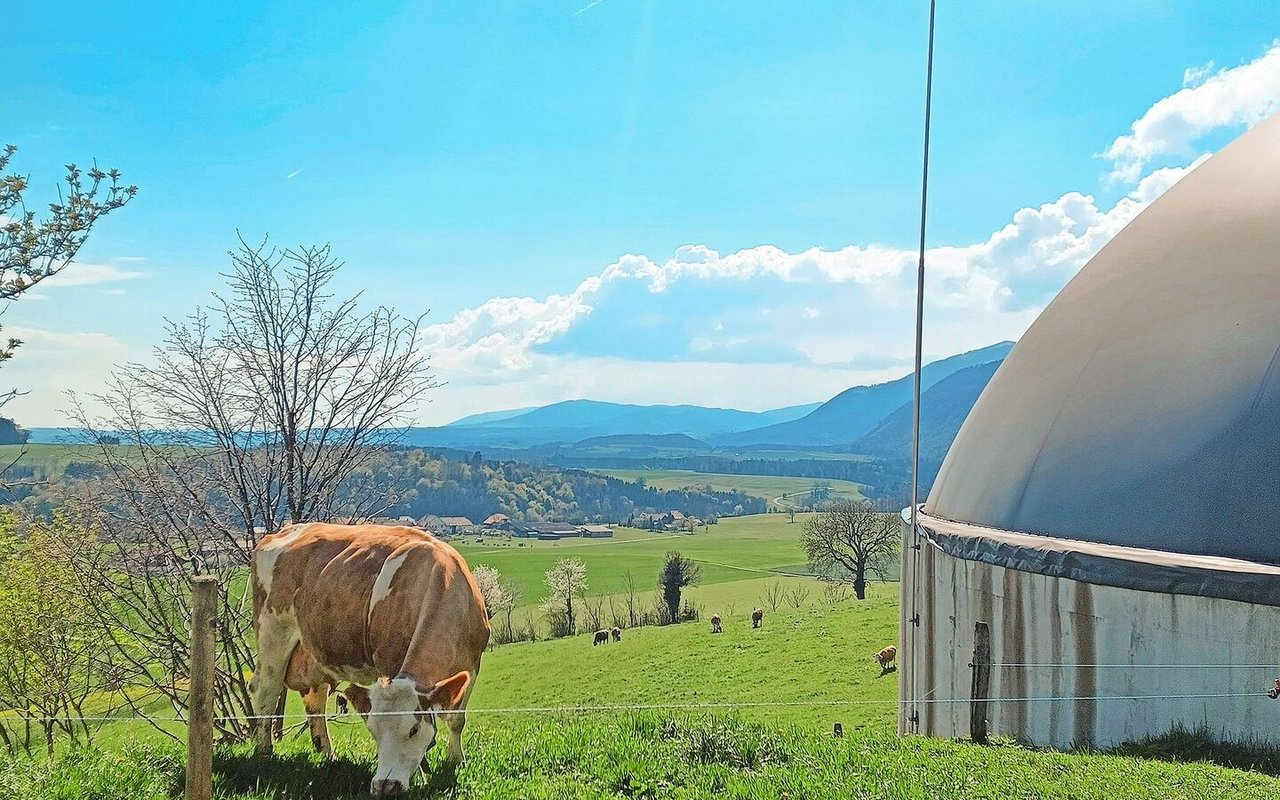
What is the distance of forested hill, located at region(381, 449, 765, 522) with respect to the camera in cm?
11692

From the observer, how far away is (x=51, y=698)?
64.1ft

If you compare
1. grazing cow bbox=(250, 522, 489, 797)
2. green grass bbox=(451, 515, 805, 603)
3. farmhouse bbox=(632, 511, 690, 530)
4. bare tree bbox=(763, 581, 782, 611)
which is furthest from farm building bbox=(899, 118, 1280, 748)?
farmhouse bbox=(632, 511, 690, 530)

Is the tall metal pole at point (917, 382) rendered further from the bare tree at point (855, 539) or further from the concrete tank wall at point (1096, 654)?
the bare tree at point (855, 539)

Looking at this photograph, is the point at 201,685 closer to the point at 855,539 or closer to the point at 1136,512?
the point at 1136,512

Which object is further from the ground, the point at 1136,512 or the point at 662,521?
the point at 1136,512

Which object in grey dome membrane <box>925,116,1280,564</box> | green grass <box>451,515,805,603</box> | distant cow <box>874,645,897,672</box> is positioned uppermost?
grey dome membrane <box>925,116,1280,564</box>

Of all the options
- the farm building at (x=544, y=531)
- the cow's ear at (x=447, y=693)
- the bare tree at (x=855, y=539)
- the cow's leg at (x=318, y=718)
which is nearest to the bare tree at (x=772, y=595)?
the bare tree at (x=855, y=539)

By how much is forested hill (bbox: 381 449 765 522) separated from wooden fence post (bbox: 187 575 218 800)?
2864 inches

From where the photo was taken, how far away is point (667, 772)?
6773 millimetres

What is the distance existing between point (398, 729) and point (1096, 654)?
22.3ft

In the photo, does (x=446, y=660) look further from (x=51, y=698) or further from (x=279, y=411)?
(x=51, y=698)

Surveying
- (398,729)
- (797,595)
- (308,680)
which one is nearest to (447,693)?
(398,729)

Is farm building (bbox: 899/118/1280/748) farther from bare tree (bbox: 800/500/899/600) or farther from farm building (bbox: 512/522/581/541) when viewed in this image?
farm building (bbox: 512/522/581/541)

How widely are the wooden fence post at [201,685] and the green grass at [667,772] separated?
0.64 meters
